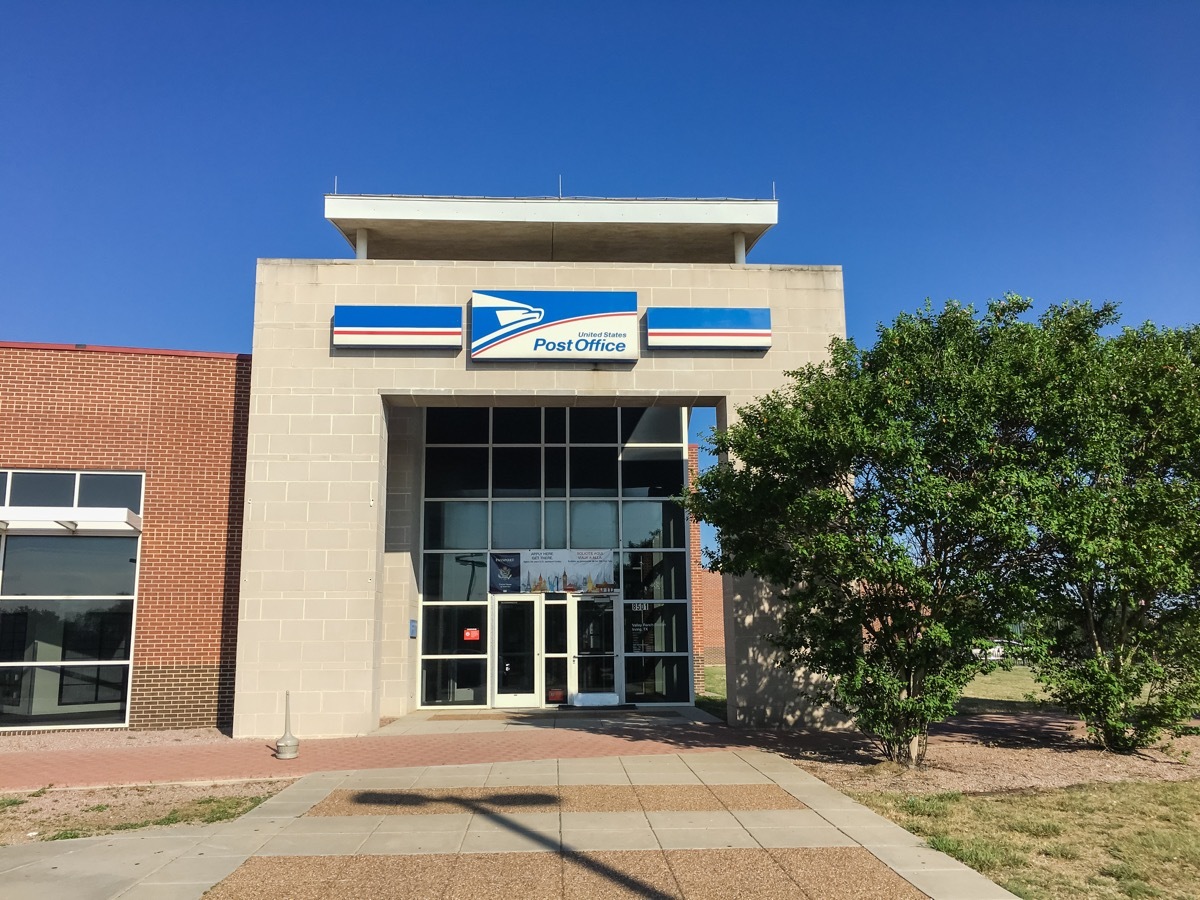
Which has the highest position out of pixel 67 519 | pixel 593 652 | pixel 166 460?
pixel 166 460

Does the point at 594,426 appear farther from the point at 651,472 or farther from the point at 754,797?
the point at 754,797

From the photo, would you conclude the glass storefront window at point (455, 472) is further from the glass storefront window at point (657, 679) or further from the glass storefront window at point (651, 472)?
the glass storefront window at point (657, 679)

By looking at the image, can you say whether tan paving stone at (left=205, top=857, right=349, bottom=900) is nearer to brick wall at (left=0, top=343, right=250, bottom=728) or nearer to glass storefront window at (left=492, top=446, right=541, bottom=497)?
brick wall at (left=0, top=343, right=250, bottom=728)

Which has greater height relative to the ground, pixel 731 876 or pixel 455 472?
pixel 455 472

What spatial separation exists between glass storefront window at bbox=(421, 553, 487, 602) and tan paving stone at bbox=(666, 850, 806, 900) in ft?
36.0

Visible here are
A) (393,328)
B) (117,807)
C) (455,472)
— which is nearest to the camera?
(117,807)

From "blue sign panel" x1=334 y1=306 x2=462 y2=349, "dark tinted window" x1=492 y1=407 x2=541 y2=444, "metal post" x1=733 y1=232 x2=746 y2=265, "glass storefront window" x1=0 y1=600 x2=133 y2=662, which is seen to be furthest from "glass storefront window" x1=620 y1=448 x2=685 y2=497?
"glass storefront window" x1=0 y1=600 x2=133 y2=662

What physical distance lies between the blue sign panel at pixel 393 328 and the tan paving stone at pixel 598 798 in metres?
7.93

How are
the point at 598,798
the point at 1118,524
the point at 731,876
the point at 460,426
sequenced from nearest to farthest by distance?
the point at 731,876
the point at 598,798
the point at 1118,524
the point at 460,426

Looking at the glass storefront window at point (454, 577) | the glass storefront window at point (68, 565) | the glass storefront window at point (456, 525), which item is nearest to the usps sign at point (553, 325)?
the glass storefront window at point (456, 525)

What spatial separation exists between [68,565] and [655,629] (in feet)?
34.4

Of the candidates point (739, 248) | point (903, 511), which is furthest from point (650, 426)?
point (903, 511)

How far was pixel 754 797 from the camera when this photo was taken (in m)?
9.17

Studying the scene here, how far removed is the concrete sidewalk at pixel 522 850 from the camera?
21.0 ft
